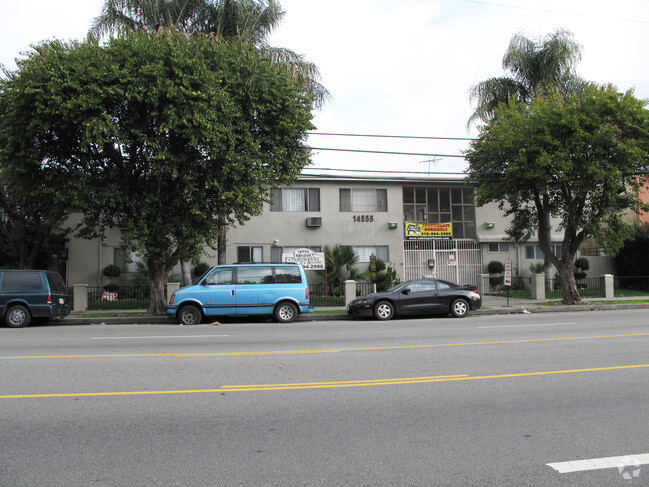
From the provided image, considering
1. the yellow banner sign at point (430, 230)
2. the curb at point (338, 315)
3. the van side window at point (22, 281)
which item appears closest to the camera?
the van side window at point (22, 281)

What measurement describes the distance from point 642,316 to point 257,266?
12304mm

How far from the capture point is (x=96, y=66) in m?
14.0

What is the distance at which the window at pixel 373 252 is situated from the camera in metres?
24.5

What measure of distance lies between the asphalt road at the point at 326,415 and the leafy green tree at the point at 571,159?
9.93 m

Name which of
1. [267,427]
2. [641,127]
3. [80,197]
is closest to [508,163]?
[641,127]

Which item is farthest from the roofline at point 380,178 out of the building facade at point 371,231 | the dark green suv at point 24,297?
the dark green suv at point 24,297

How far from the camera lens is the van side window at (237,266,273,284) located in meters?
15.3

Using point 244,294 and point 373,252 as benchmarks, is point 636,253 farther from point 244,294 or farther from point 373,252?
point 244,294

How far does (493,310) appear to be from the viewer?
60.3 ft

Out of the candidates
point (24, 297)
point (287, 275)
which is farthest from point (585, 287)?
point (24, 297)

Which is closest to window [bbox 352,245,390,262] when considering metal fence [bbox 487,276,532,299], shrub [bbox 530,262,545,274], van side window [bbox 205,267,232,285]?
metal fence [bbox 487,276,532,299]

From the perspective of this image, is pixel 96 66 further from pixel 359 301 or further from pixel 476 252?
pixel 476 252

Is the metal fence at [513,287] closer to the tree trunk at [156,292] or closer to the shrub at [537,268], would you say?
the shrub at [537,268]

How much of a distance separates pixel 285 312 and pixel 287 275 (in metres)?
1.19
